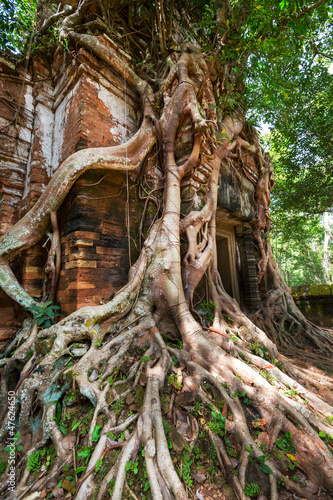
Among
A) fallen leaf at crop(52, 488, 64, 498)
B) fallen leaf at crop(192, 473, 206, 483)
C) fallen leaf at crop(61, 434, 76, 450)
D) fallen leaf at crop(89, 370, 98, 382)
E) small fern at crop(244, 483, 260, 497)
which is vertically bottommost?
fallen leaf at crop(52, 488, 64, 498)

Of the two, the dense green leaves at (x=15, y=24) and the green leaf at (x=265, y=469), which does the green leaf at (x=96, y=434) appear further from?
the dense green leaves at (x=15, y=24)

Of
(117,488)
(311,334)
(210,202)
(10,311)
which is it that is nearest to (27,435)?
(117,488)

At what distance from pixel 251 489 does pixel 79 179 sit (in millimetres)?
3014

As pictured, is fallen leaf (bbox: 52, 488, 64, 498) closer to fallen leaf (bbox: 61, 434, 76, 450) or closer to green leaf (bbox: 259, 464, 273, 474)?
fallen leaf (bbox: 61, 434, 76, 450)

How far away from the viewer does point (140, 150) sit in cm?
302

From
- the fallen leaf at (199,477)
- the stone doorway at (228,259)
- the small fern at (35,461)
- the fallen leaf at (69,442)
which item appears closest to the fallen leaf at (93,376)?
the fallen leaf at (69,442)

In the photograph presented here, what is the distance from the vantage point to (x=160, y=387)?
5.50ft

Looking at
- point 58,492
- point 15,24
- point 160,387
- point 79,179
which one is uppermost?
point 15,24

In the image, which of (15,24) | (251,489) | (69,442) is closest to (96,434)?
(69,442)

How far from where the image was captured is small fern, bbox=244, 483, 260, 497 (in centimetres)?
119

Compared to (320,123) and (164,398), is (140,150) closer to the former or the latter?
(164,398)

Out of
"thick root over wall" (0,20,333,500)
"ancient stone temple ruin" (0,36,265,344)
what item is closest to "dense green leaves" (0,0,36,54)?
"ancient stone temple ruin" (0,36,265,344)

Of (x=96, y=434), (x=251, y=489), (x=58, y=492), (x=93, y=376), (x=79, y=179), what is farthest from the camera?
(x=79, y=179)

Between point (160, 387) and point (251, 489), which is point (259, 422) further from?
point (160, 387)
